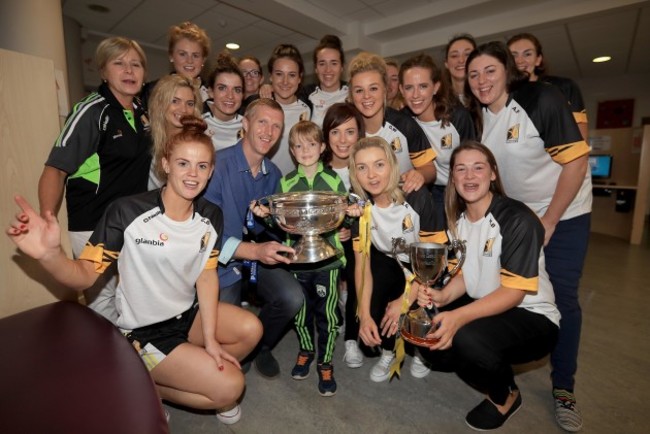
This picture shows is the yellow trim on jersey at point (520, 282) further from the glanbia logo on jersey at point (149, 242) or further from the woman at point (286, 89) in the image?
the woman at point (286, 89)

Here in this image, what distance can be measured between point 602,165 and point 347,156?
7587 mm

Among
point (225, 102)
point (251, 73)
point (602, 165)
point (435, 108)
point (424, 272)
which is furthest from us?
point (602, 165)

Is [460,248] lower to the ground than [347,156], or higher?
lower

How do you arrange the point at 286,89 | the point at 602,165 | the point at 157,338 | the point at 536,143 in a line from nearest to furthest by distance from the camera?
the point at 157,338 < the point at 536,143 < the point at 286,89 < the point at 602,165

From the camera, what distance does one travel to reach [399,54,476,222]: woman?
7.53ft

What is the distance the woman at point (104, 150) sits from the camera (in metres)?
1.81

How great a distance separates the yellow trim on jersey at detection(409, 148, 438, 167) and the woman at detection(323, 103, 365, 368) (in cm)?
37

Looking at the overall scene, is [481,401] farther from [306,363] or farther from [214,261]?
[214,261]

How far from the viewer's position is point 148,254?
1.58 meters

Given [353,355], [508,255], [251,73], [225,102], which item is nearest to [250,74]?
[251,73]

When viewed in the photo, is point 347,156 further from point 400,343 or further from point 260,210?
point 400,343

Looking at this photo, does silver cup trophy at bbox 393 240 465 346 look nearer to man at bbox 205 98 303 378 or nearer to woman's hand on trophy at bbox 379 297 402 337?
woman's hand on trophy at bbox 379 297 402 337

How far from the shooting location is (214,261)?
1771 millimetres

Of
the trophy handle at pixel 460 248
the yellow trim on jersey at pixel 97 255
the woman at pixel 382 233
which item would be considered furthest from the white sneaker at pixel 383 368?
the yellow trim on jersey at pixel 97 255
